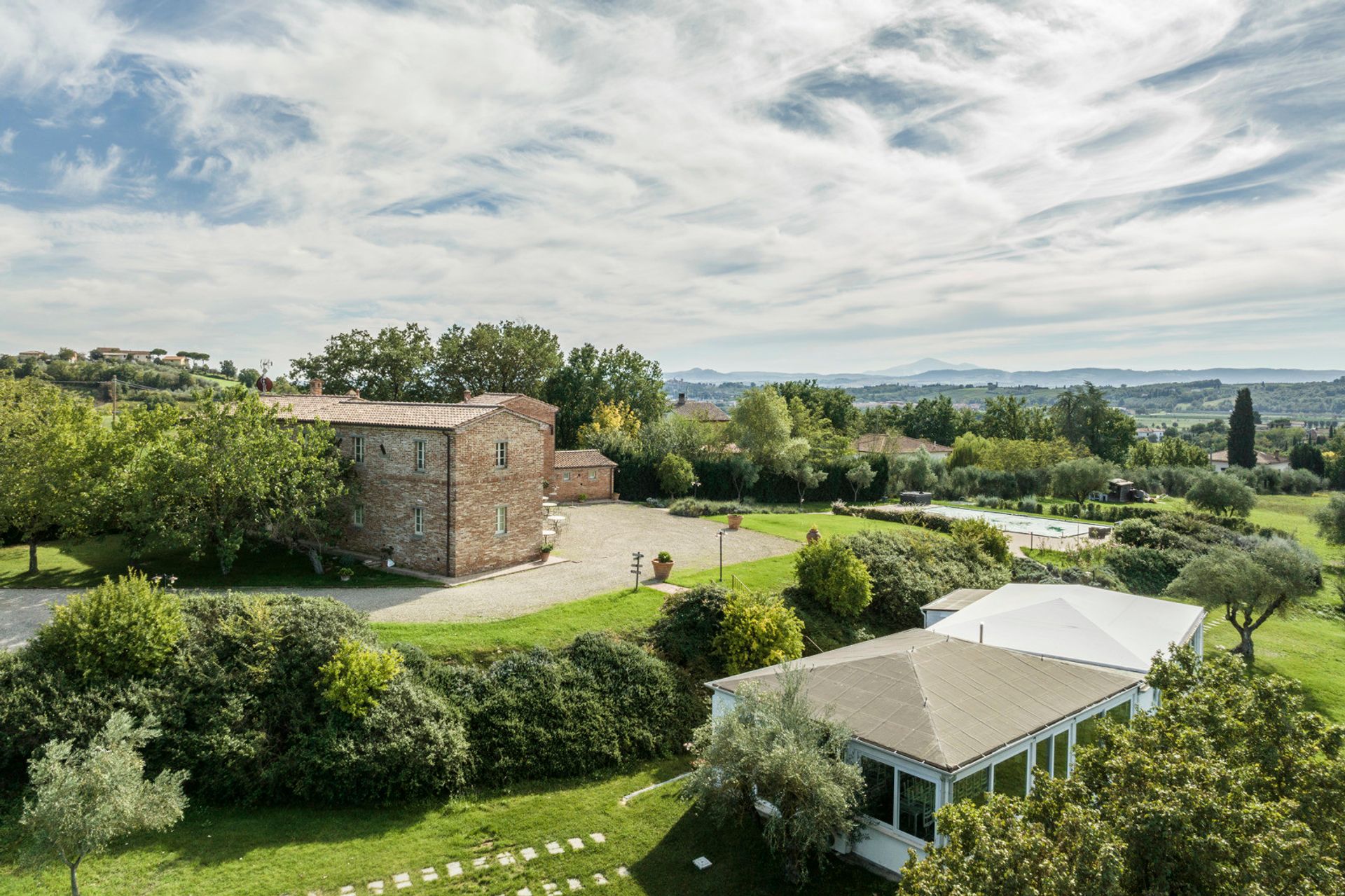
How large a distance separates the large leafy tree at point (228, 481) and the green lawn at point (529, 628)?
22.9 ft

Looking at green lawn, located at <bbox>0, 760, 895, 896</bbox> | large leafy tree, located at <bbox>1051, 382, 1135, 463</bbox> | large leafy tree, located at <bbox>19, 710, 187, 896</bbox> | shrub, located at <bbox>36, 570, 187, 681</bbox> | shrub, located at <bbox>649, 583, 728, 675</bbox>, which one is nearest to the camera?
large leafy tree, located at <bbox>19, 710, 187, 896</bbox>

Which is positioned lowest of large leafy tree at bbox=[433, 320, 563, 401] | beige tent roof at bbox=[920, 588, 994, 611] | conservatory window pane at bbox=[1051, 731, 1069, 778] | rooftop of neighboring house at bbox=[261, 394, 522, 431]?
conservatory window pane at bbox=[1051, 731, 1069, 778]

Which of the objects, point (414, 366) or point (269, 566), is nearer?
point (269, 566)

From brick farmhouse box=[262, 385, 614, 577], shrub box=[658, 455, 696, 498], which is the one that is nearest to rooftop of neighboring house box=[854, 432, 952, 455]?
shrub box=[658, 455, 696, 498]

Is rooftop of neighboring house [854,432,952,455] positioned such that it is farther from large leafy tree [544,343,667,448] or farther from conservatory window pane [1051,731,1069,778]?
conservatory window pane [1051,731,1069,778]

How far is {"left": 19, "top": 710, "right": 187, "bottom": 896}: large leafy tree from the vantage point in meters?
10.3

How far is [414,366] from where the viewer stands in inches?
2056

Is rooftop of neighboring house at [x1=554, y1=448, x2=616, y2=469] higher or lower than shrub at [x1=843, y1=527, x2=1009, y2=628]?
higher

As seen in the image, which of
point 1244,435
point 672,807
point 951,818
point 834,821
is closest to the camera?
point 951,818

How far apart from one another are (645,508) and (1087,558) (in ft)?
73.3

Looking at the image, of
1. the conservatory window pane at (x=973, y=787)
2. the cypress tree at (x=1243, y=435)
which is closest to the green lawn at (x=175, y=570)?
the conservatory window pane at (x=973, y=787)

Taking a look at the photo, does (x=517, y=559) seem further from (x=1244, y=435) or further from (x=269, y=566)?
(x=1244, y=435)

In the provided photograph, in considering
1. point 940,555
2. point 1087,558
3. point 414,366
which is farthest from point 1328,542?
point 414,366

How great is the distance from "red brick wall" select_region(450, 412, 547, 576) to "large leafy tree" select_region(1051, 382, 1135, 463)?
228 feet
